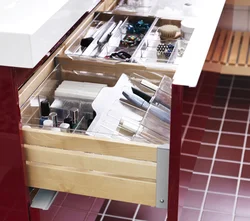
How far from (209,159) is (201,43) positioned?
1093mm

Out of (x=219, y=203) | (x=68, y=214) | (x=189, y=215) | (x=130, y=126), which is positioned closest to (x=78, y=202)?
(x=68, y=214)

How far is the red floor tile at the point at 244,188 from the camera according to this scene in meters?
2.30

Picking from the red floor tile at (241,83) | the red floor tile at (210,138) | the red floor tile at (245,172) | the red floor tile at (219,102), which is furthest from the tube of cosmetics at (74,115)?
the red floor tile at (241,83)

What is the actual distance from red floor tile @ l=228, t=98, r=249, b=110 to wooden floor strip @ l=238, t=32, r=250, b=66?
0.27m

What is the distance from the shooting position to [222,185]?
2346 millimetres

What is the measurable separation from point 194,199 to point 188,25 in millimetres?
794

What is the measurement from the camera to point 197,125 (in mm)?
1789

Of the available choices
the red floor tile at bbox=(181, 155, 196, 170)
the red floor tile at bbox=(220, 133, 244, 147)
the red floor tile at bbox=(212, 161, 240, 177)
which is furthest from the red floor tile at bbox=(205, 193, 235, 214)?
the red floor tile at bbox=(181, 155, 196, 170)

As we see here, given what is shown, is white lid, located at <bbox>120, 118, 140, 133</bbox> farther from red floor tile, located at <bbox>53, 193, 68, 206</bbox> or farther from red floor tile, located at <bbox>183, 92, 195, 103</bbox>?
red floor tile, located at <bbox>53, 193, 68, 206</bbox>

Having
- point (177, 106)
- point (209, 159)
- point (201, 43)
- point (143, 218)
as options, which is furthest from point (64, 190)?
point (209, 159)

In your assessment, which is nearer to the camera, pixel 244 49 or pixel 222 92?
pixel 244 49

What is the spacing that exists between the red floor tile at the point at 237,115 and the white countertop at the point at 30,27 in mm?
1462

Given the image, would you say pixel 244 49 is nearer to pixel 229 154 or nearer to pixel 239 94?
pixel 239 94

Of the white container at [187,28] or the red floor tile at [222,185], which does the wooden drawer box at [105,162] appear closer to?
the white container at [187,28]
